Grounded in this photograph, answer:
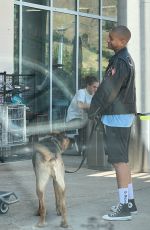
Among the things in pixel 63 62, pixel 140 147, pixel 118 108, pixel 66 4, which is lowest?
pixel 140 147

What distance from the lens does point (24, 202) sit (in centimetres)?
748

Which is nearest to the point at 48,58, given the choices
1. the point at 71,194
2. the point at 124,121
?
the point at 71,194

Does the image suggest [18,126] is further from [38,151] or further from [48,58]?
[48,58]

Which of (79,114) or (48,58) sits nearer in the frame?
(79,114)

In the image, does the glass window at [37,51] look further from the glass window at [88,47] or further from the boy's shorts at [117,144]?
the boy's shorts at [117,144]

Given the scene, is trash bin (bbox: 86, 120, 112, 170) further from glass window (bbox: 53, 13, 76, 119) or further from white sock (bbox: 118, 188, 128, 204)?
glass window (bbox: 53, 13, 76, 119)

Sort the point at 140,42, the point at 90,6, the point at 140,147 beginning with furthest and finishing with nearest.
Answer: the point at 90,6 < the point at 140,42 < the point at 140,147

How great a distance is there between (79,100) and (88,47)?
16.4ft

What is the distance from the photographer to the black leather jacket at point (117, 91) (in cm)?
646

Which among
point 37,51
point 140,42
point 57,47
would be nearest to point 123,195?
point 140,42

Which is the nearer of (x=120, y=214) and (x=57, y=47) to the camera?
(x=120, y=214)

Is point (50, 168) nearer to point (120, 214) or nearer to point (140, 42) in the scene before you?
point (120, 214)

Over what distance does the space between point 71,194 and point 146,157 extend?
7.92 feet

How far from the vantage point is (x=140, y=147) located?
1015 centimetres
